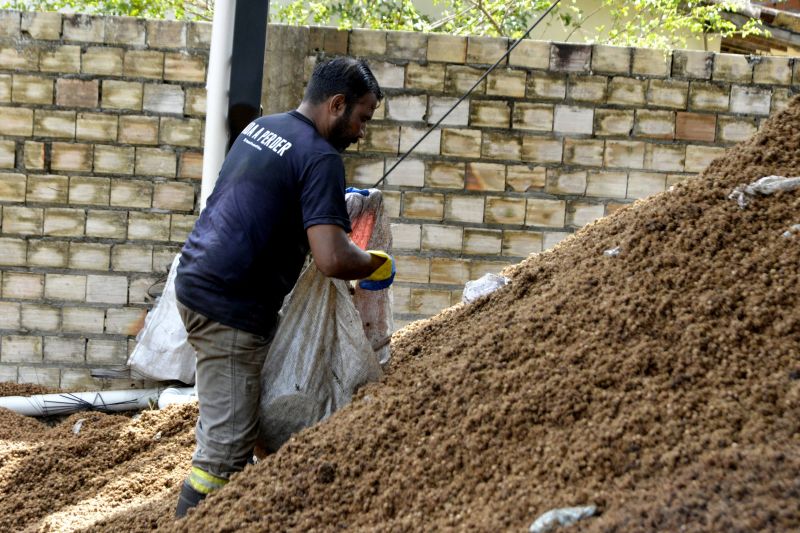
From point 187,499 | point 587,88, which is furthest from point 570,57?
point 187,499

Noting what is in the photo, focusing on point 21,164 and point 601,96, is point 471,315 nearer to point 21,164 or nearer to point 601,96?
point 601,96

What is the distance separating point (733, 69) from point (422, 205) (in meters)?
1.88

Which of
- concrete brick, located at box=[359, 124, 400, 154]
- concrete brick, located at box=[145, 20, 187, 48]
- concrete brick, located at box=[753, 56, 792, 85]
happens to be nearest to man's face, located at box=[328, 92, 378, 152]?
concrete brick, located at box=[359, 124, 400, 154]

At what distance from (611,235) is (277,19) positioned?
6189mm

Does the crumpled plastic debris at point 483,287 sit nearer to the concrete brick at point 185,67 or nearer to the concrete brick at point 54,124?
the concrete brick at point 185,67

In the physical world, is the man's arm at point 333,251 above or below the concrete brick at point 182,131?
below

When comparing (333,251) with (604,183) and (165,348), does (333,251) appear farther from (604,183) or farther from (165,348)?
(604,183)

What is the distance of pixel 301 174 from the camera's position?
9.67 ft

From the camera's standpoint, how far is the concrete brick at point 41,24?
17.2 ft

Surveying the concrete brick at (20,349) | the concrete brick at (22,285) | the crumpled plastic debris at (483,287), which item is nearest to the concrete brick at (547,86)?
the crumpled plastic debris at (483,287)

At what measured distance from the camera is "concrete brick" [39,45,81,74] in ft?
17.3

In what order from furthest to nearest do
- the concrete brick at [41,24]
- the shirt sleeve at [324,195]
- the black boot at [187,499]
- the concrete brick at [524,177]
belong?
the concrete brick at [524,177] < the concrete brick at [41,24] < the black boot at [187,499] < the shirt sleeve at [324,195]

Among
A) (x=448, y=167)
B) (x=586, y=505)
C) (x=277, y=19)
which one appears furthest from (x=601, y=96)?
(x=277, y=19)

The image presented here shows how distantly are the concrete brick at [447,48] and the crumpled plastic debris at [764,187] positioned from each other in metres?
2.43
